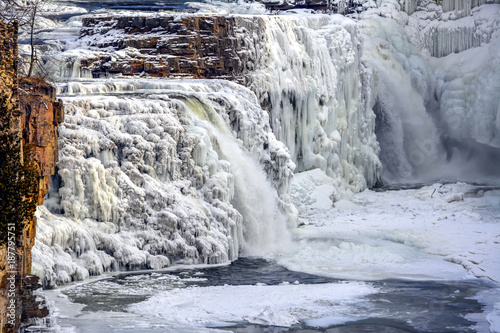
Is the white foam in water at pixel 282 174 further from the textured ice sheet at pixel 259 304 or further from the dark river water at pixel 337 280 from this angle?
the dark river water at pixel 337 280

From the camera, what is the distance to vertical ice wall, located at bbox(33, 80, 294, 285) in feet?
59.4

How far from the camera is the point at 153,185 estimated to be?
19750 millimetres

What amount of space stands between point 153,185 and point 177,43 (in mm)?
7950

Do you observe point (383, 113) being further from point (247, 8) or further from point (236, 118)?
point (236, 118)

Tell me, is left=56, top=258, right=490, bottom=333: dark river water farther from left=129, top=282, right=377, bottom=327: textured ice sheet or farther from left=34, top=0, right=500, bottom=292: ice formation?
left=34, top=0, right=500, bottom=292: ice formation

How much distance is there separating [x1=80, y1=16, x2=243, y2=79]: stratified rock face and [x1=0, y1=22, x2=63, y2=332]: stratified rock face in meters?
10.1

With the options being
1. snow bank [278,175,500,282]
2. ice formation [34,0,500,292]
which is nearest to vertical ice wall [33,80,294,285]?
ice formation [34,0,500,292]

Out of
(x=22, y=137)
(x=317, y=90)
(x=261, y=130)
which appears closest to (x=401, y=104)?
(x=317, y=90)

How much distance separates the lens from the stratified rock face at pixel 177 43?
26453mm

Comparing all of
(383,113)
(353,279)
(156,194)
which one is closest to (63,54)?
(156,194)

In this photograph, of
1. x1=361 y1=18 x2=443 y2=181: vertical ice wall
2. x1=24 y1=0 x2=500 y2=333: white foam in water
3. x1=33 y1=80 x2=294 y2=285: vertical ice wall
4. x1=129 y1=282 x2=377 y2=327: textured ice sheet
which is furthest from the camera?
x1=361 y1=18 x2=443 y2=181: vertical ice wall

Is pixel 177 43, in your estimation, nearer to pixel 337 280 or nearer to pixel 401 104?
pixel 337 280

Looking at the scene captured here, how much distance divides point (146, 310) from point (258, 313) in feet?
5.91

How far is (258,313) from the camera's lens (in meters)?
15.5
